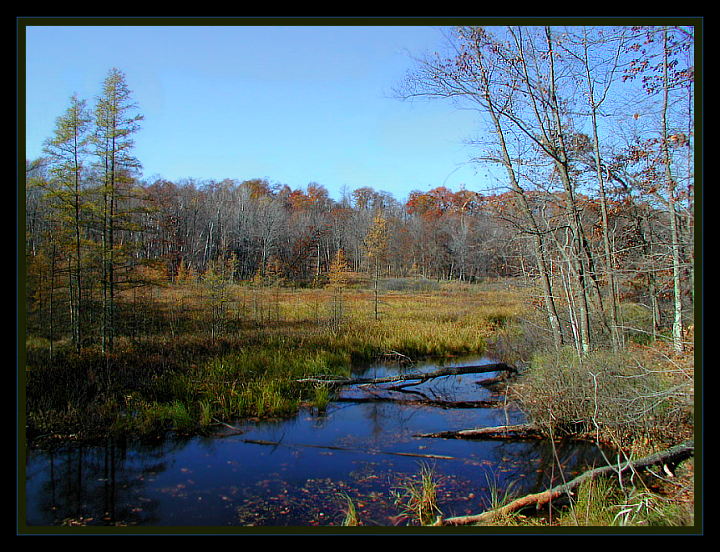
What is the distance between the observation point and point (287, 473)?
717 cm

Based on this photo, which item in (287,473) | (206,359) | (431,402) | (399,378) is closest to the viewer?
(287,473)

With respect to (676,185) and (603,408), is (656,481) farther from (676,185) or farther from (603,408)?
(676,185)

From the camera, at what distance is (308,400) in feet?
33.9

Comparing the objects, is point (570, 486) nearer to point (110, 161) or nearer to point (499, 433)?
point (499, 433)

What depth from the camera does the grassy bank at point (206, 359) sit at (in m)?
8.55

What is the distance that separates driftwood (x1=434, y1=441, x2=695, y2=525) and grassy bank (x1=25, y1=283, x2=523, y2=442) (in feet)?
16.5

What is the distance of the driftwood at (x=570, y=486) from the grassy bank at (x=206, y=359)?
503 centimetres

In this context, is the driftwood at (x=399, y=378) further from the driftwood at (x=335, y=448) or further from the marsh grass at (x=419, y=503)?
the marsh grass at (x=419, y=503)

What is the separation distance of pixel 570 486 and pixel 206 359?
828cm

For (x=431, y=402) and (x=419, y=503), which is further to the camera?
(x=431, y=402)

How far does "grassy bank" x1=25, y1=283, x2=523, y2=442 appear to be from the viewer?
855 centimetres

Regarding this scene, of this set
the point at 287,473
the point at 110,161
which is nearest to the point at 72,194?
the point at 110,161
